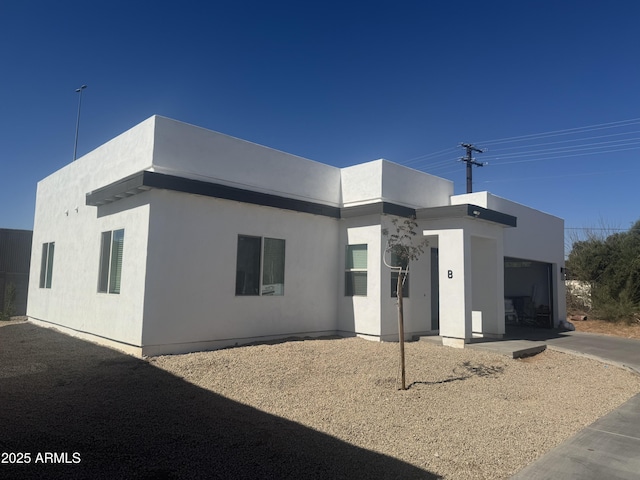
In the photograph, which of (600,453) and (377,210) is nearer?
(600,453)

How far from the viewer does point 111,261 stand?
11016 millimetres

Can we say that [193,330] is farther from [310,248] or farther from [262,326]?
[310,248]

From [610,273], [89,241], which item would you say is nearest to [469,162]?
[610,273]

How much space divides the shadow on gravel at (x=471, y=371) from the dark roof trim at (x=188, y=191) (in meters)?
5.55

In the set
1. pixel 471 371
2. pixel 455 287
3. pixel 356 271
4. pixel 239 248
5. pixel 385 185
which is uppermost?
pixel 385 185

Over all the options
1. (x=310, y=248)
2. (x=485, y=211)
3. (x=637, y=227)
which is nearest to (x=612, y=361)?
(x=485, y=211)

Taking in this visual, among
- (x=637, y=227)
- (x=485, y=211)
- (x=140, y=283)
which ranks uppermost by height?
(x=637, y=227)

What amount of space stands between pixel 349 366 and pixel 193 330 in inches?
136

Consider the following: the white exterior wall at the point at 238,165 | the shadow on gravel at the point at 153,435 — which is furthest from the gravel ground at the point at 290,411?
the white exterior wall at the point at 238,165

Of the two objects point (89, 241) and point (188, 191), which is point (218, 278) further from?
point (89, 241)

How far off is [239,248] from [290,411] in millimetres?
5282

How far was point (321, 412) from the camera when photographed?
6.45m

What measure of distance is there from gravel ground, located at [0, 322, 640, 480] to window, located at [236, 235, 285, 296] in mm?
1613

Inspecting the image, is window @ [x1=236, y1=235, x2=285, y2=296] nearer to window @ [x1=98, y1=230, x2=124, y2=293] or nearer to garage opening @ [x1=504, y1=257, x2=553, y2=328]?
window @ [x1=98, y1=230, x2=124, y2=293]
